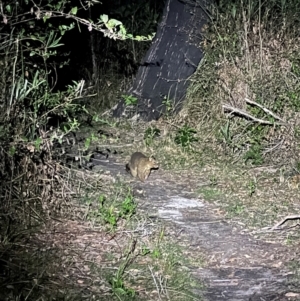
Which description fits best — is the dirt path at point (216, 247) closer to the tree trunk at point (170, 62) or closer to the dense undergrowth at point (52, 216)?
the dense undergrowth at point (52, 216)

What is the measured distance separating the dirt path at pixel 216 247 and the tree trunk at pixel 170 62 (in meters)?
1.79

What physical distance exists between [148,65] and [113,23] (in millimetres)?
3743

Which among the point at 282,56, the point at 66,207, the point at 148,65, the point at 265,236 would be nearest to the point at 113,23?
the point at 66,207

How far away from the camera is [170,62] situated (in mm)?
8133

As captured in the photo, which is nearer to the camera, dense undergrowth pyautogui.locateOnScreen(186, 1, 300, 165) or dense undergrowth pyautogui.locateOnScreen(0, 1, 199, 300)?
dense undergrowth pyautogui.locateOnScreen(0, 1, 199, 300)

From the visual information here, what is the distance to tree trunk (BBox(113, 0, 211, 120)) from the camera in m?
7.94

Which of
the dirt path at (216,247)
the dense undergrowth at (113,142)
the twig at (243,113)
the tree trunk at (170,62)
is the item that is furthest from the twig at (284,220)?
the tree trunk at (170,62)

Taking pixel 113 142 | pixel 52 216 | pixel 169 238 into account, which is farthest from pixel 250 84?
pixel 52 216

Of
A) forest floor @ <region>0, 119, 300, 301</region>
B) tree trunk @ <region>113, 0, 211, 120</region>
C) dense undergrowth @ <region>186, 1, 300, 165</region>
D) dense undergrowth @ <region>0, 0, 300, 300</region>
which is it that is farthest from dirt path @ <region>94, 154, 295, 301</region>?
tree trunk @ <region>113, 0, 211, 120</region>

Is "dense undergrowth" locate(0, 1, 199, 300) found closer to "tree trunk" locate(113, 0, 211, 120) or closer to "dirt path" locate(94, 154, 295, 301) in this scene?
"dirt path" locate(94, 154, 295, 301)

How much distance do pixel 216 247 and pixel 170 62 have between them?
3707mm

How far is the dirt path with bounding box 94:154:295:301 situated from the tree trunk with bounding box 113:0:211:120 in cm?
179

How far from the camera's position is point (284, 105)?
22.4ft

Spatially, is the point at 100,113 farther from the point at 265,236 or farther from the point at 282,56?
the point at 265,236
